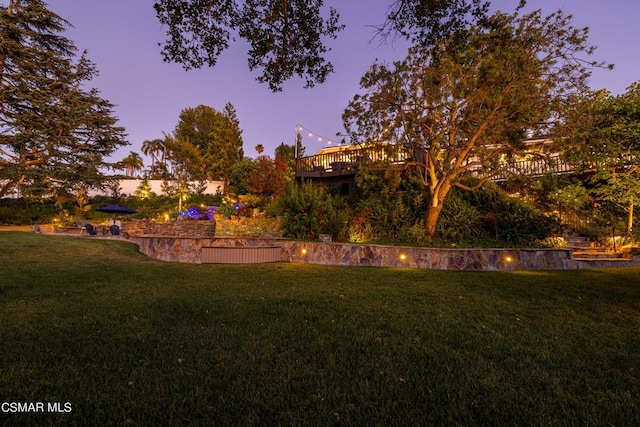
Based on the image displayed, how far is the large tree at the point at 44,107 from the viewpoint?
20.3m

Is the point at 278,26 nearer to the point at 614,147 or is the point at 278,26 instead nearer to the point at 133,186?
the point at 614,147

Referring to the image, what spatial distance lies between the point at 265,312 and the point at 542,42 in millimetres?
10834

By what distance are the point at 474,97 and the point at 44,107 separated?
28166 millimetres

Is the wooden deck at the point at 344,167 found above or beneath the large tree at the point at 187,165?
beneath

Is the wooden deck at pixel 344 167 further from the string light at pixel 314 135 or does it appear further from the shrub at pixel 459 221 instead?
the string light at pixel 314 135

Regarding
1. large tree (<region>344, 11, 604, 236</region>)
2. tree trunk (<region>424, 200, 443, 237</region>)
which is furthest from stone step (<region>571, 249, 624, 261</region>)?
tree trunk (<region>424, 200, 443, 237</region>)

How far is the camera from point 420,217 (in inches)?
455

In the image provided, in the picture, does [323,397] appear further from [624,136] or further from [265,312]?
[624,136]

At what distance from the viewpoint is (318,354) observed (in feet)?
10.2

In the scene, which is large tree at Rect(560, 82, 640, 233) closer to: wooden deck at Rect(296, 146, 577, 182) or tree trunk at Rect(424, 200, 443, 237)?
wooden deck at Rect(296, 146, 577, 182)

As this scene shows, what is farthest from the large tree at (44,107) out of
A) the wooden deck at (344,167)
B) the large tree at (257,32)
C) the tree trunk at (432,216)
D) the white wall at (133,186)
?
the tree trunk at (432,216)

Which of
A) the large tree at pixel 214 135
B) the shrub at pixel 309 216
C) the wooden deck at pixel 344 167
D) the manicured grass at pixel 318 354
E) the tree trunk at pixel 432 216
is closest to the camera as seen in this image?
the manicured grass at pixel 318 354

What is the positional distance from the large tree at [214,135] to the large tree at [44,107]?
1342cm

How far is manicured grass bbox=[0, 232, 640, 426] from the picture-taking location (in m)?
2.17
